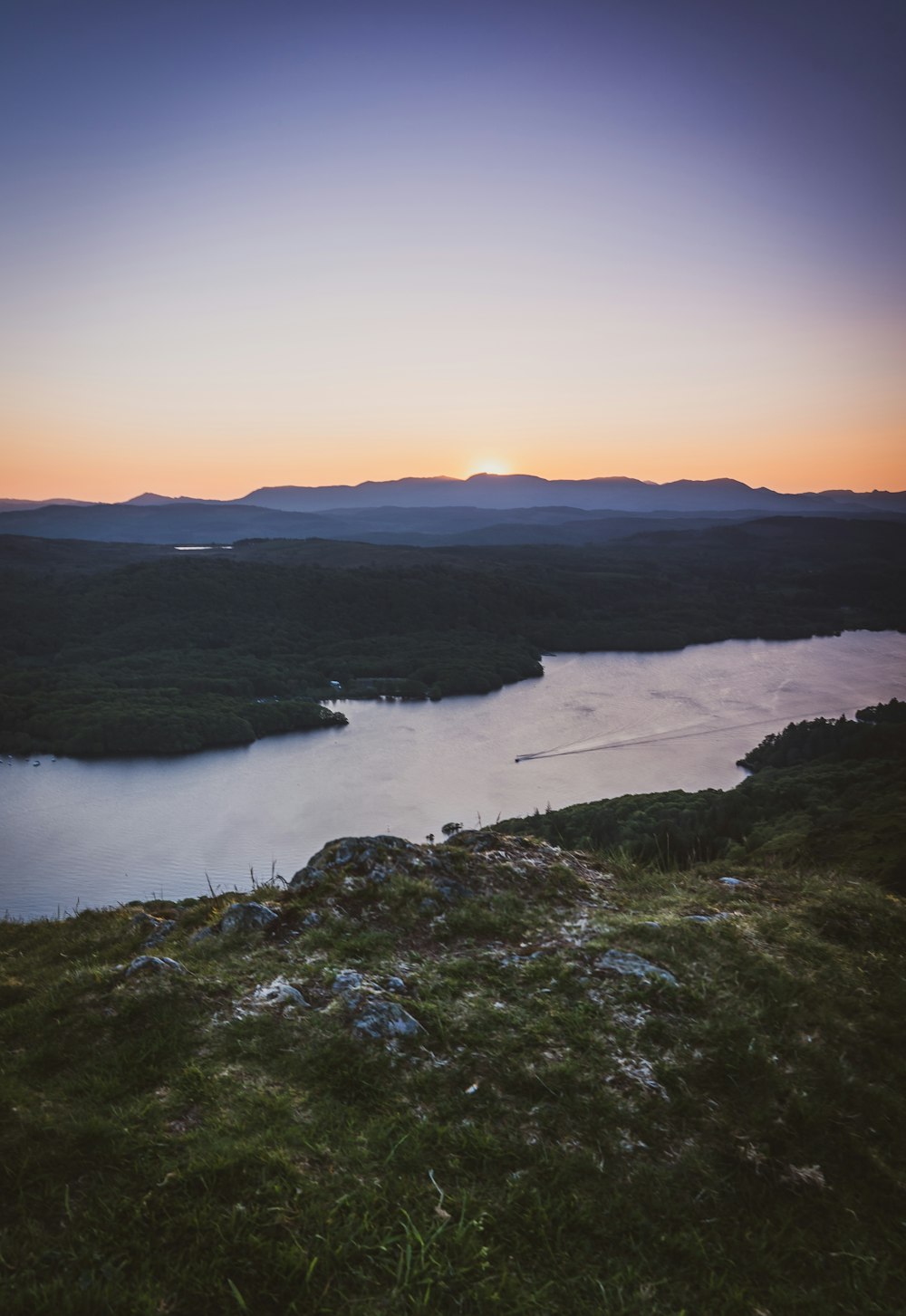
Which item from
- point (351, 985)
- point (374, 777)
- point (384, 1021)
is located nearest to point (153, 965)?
point (351, 985)

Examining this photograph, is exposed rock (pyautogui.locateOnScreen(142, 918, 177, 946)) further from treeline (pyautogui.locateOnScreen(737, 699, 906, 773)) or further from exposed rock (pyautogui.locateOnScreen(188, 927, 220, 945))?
treeline (pyautogui.locateOnScreen(737, 699, 906, 773))

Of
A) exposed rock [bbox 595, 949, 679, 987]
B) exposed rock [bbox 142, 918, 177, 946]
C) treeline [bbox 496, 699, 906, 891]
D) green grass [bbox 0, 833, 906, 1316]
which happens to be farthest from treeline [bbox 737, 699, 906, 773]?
exposed rock [bbox 142, 918, 177, 946]

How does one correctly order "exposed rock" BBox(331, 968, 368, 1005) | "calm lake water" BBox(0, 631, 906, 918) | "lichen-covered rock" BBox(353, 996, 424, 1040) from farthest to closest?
"calm lake water" BBox(0, 631, 906, 918) → "exposed rock" BBox(331, 968, 368, 1005) → "lichen-covered rock" BBox(353, 996, 424, 1040)

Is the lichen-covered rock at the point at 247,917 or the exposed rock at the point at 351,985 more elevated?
the exposed rock at the point at 351,985

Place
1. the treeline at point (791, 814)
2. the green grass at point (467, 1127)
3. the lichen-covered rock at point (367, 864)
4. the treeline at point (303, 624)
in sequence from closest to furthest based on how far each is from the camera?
the green grass at point (467, 1127) < the lichen-covered rock at point (367, 864) < the treeline at point (791, 814) < the treeline at point (303, 624)

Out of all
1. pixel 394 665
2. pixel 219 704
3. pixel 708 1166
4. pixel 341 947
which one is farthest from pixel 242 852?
pixel 394 665

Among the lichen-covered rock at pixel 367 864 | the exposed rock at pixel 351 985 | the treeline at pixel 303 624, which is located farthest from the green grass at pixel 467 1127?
the treeline at pixel 303 624

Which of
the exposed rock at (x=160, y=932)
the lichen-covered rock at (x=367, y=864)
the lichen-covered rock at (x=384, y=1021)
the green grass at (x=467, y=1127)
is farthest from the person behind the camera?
the lichen-covered rock at (x=367, y=864)

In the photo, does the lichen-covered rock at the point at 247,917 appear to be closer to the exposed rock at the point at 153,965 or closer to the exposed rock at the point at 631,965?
the exposed rock at the point at 153,965
